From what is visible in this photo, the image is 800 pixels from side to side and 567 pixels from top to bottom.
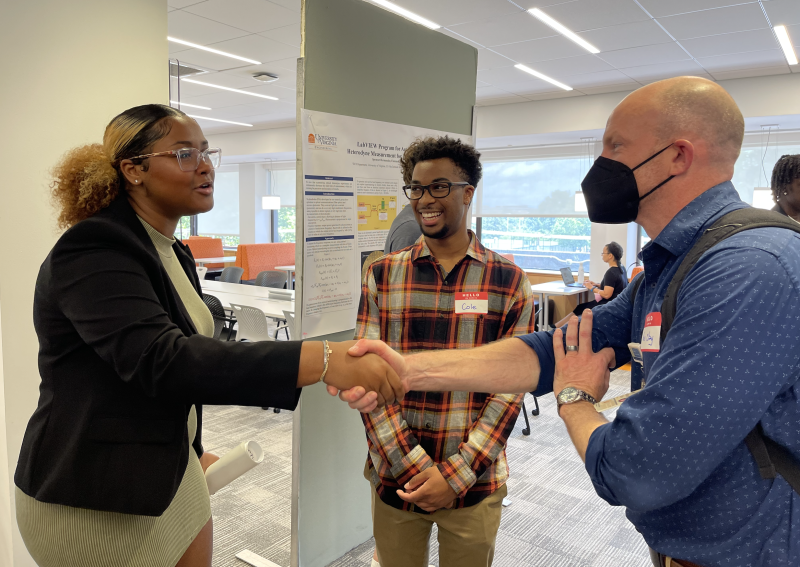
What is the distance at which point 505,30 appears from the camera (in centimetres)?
541

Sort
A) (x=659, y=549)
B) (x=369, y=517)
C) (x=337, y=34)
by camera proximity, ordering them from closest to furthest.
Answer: (x=659, y=549)
(x=337, y=34)
(x=369, y=517)

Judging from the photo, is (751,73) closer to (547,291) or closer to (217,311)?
(547,291)

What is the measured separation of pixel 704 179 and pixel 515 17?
4.53 metres

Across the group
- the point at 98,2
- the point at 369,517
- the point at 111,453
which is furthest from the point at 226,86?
the point at 111,453

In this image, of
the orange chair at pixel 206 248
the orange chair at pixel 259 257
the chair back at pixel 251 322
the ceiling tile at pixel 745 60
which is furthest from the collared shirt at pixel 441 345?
the orange chair at pixel 206 248

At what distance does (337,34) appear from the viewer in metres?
2.14

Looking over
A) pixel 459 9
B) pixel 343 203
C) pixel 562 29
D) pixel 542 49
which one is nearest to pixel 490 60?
pixel 542 49

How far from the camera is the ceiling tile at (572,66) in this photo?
641 cm

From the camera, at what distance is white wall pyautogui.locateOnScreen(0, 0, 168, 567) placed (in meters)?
2.09

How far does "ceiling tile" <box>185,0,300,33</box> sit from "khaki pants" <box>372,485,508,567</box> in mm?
4515

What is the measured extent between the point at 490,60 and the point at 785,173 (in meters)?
4.44

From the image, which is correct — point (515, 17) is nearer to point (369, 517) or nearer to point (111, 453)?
point (369, 517)

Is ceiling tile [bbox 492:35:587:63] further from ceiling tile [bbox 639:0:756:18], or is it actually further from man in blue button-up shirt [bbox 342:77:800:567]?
man in blue button-up shirt [bbox 342:77:800:567]

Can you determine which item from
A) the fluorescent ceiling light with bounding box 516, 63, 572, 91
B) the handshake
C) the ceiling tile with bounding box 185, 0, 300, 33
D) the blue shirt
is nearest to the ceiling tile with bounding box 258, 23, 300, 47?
the ceiling tile with bounding box 185, 0, 300, 33
